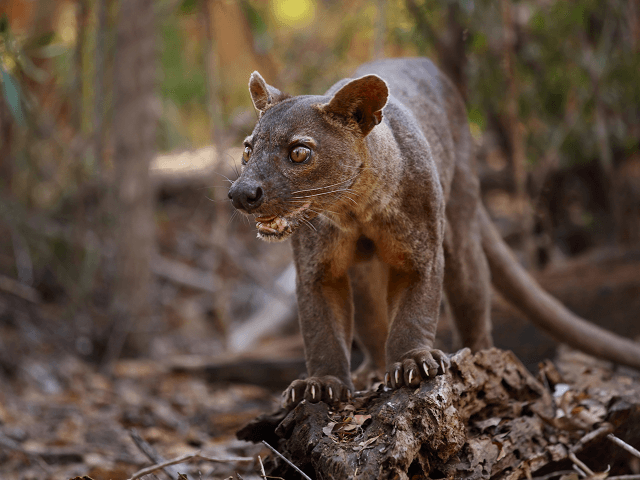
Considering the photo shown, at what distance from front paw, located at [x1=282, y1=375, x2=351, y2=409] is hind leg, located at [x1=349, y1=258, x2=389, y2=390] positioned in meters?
0.76

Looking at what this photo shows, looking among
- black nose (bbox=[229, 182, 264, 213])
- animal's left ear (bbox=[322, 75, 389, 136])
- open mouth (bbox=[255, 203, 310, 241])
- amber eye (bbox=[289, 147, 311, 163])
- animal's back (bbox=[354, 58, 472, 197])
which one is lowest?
open mouth (bbox=[255, 203, 310, 241])

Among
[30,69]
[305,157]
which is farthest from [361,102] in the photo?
[30,69]

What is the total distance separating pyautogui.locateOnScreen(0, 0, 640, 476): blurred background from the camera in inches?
244

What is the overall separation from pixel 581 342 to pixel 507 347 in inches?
40.4

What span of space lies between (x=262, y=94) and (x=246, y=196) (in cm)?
80

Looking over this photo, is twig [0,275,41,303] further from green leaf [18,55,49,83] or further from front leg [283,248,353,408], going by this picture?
front leg [283,248,353,408]

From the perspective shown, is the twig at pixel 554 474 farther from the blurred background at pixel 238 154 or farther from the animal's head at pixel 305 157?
the blurred background at pixel 238 154

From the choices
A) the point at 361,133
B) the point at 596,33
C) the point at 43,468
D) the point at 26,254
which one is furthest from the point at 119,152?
the point at 596,33

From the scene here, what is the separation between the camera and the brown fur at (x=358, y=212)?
2682mm

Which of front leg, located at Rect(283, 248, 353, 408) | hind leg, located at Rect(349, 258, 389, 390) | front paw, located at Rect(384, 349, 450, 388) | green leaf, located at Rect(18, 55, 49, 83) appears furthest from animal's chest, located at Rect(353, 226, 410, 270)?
green leaf, located at Rect(18, 55, 49, 83)

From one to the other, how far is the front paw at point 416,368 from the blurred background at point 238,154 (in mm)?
3069

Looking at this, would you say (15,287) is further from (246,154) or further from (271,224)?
(271,224)

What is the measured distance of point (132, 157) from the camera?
6840mm

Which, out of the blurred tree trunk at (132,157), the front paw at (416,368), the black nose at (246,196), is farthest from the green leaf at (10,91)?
the blurred tree trunk at (132,157)
